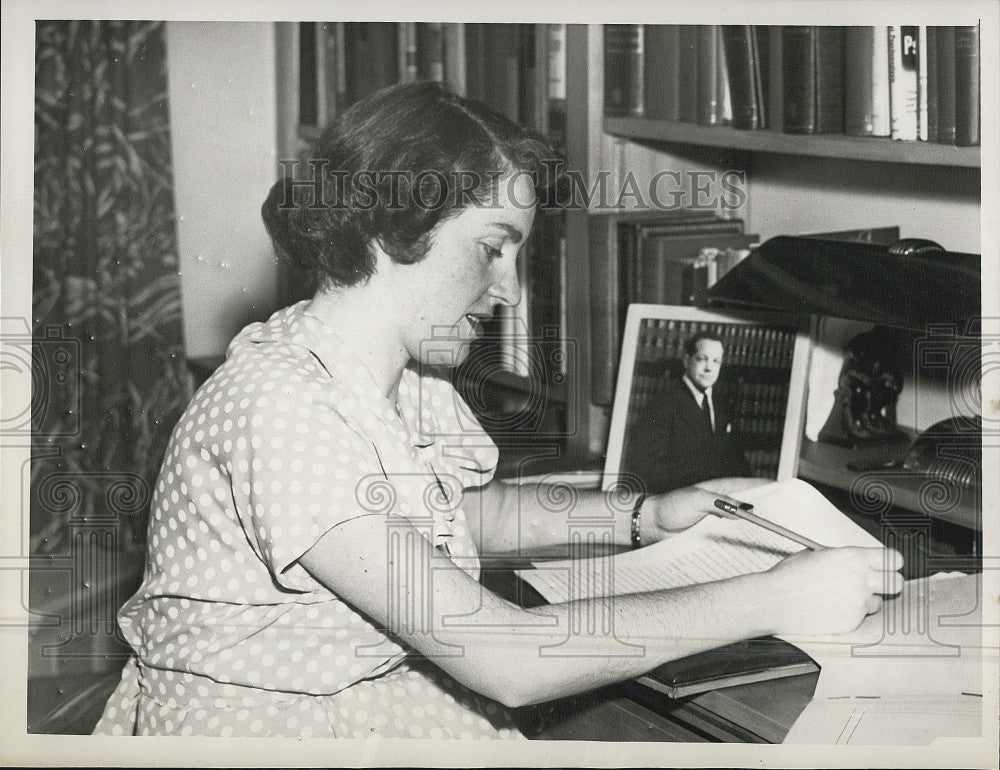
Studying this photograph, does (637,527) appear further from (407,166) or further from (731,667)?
(407,166)

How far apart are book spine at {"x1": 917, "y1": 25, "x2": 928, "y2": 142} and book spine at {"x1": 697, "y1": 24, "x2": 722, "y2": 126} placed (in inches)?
9.6

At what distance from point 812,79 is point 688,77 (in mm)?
172

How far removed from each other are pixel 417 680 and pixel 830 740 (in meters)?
0.42

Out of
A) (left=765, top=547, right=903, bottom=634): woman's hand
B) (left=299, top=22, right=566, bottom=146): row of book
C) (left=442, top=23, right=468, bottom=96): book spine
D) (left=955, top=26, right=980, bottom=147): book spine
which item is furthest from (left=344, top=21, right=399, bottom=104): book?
Result: (left=765, top=547, right=903, bottom=634): woman's hand

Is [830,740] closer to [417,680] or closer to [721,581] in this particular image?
[721,581]

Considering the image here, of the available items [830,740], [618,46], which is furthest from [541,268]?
[830,740]

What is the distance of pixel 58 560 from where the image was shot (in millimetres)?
1105

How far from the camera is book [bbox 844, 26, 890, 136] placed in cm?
107

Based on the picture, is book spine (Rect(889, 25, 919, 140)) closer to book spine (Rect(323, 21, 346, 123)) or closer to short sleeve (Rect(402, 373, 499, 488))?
short sleeve (Rect(402, 373, 499, 488))

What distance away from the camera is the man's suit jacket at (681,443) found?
49.1 inches

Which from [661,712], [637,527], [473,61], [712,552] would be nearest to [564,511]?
[637,527]

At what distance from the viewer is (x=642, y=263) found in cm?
136

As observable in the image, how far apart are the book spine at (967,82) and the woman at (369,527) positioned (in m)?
0.45

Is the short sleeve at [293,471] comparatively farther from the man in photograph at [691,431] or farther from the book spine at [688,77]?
the book spine at [688,77]
